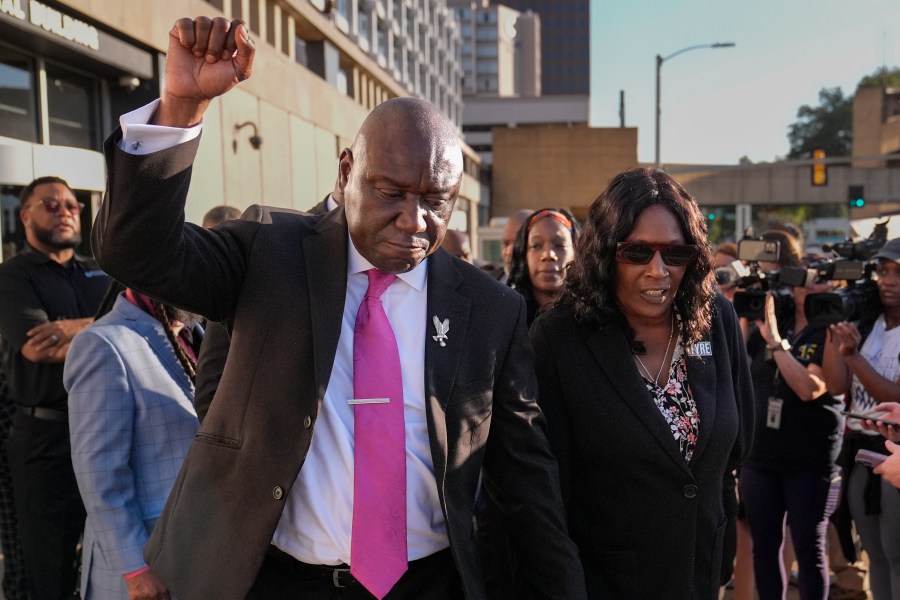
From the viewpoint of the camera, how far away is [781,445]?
175 inches

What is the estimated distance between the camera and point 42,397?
422 centimetres

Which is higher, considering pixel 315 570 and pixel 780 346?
pixel 780 346

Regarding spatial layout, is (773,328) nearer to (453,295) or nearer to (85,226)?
(453,295)

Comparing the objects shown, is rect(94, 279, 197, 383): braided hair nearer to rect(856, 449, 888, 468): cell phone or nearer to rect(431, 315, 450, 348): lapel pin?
rect(431, 315, 450, 348): lapel pin

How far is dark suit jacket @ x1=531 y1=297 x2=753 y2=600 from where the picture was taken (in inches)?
98.9

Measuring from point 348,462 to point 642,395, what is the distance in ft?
3.47

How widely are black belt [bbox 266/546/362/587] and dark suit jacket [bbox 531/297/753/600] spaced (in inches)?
33.9

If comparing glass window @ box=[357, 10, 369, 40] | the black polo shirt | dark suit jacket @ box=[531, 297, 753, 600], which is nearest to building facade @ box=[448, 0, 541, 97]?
glass window @ box=[357, 10, 369, 40]

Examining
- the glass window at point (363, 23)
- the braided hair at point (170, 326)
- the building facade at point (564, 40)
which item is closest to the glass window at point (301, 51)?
the glass window at point (363, 23)

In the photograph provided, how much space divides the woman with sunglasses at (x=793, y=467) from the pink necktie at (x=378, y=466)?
308 centimetres

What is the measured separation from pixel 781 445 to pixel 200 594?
3.50 meters

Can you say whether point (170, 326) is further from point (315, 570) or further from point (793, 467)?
point (793, 467)

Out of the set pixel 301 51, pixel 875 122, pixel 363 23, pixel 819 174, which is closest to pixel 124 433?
pixel 301 51

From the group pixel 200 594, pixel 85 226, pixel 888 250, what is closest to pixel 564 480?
pixel 200 594
